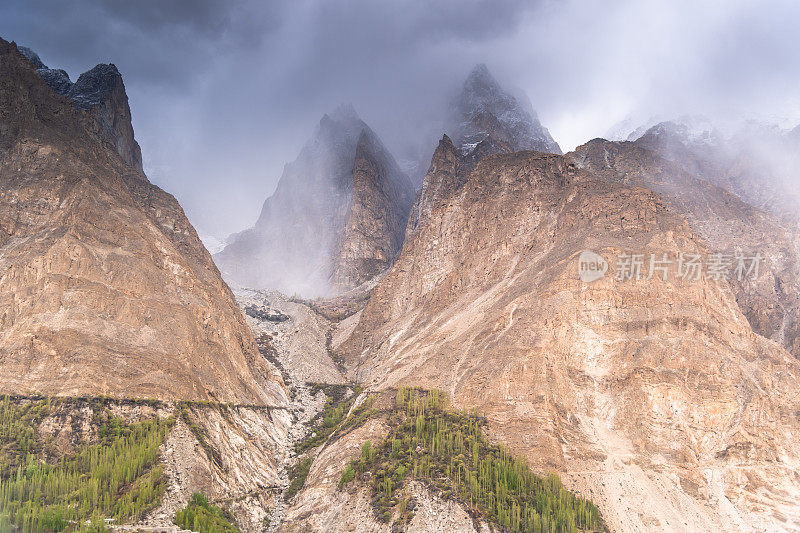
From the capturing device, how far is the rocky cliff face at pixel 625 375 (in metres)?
61.8

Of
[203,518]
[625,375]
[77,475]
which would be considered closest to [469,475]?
[625,375]

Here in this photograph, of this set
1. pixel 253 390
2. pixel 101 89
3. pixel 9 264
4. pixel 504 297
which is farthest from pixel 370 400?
pixel 101 89

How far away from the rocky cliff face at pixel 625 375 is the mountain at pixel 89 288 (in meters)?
30.5

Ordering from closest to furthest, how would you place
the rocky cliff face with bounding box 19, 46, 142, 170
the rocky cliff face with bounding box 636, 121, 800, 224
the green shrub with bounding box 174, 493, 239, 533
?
1. the green shrub with bounding box 174, 493, 239, 533
2. the rocky cliff face with bounding box 19, 46, 142, 170
3. the rocky cliff face with bounding box 636, 121, 800, 224

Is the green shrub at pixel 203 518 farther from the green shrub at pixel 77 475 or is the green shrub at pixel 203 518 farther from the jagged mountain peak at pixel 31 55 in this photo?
the jagged mountain peak at pixel 31 55

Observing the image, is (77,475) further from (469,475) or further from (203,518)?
(469,475)

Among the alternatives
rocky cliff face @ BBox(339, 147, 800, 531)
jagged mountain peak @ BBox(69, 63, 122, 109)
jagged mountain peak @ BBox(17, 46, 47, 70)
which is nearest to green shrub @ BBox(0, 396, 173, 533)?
rocky cliff face @ BBox(339, 147, 800, 531)

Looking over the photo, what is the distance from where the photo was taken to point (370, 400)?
84.1m

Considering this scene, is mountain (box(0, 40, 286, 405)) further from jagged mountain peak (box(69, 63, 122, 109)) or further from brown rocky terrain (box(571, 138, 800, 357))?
brown rocky terrain (box(571, 138, 800, 357))

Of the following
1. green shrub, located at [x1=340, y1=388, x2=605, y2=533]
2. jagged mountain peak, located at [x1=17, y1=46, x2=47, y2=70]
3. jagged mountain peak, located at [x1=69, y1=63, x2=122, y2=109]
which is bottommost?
green shrub, located at [x1=340, y1=388, x2=605, y2=533]

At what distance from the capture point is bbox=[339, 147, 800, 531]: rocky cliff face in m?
61.8

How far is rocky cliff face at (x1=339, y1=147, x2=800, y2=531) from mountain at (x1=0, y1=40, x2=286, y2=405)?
3055 cm

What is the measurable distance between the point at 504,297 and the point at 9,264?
74.4 m

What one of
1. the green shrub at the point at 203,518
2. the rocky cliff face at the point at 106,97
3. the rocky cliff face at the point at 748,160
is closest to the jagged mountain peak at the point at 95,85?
the rocky cliff face at the point at 106,97
